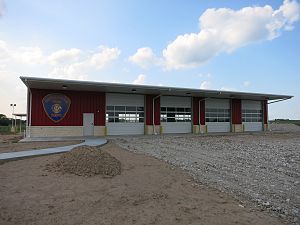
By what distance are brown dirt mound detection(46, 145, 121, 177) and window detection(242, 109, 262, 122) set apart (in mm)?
26851

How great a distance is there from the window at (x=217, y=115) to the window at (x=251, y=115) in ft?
8.19

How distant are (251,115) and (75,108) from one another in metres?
21.2

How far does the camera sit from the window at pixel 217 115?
29984mm

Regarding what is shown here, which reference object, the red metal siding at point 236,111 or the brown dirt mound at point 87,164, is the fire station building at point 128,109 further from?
the brown dirt mound at point 87,164

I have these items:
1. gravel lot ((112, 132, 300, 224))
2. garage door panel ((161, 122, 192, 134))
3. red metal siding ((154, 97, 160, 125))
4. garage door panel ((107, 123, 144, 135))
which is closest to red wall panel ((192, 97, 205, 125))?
garage door panel ((161, 122, 192, 134))

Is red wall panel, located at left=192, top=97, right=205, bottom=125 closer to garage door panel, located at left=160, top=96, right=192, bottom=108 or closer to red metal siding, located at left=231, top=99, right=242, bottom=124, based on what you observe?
garage door panel, located at left=160, top=96, right=192, bottom=108

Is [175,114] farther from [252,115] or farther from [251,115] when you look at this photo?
[252,115]

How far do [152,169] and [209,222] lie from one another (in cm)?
437

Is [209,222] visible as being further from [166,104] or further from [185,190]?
[166,104]

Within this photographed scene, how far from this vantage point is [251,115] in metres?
33.1

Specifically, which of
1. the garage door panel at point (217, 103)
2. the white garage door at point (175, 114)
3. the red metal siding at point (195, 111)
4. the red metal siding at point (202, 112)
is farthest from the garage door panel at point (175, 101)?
the garage door panel at point (217, 103)

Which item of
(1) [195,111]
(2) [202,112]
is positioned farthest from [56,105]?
(2) [202,112]

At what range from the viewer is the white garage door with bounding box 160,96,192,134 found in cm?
2753

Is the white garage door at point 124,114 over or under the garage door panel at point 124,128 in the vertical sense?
over
